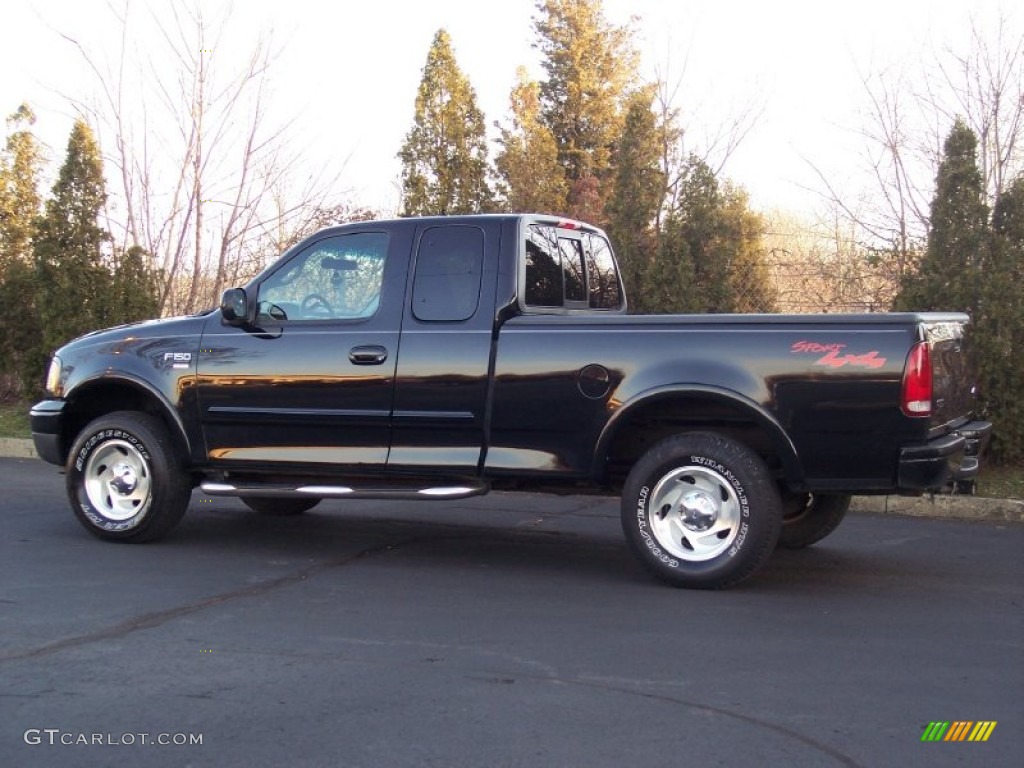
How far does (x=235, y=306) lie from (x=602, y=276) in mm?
2468

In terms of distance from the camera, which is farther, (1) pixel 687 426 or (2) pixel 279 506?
(2) pixel 279 506

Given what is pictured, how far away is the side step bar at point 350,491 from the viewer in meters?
6.48

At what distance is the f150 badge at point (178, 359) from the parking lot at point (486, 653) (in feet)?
3.91

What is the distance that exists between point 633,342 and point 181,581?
285 centimetres

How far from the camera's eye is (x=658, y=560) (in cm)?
616

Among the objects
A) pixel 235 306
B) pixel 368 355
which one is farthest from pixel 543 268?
pixel 235 306

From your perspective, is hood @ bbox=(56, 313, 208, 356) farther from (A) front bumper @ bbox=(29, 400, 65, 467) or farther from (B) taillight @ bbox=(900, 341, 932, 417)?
(B) taillight @ bbox=(900, 341, 932, 417)

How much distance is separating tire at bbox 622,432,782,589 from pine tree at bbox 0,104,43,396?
9913 millimetres

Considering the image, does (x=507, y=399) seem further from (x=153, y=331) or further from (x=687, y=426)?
(x=153, y=331)

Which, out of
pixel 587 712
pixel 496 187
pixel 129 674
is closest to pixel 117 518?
pixel 129 674

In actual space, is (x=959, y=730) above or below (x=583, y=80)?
A: below

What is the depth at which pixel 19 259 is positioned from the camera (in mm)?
14891

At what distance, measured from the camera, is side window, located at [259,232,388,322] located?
6.91 meters

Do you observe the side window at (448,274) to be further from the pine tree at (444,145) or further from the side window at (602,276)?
the pine tree at (444,145)
